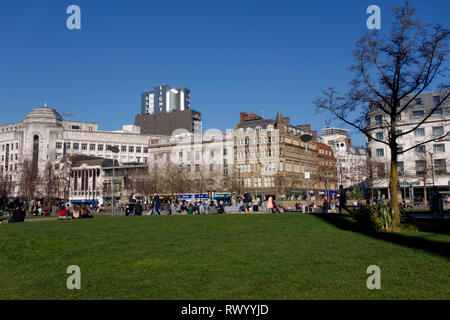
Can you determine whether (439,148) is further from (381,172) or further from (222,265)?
(222,265)

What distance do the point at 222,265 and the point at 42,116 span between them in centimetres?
16072

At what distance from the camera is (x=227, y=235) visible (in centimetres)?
1722

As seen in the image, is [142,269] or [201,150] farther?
[201,150]

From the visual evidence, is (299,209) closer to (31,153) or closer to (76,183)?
(76,183)

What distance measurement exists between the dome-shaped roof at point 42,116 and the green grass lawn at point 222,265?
493 feet

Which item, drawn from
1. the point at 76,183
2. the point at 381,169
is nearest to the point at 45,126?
the point at 76,183

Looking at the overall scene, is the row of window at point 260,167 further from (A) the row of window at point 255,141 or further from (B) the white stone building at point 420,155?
(B) the white stone building at point 420,155

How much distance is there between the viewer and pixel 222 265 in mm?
10656

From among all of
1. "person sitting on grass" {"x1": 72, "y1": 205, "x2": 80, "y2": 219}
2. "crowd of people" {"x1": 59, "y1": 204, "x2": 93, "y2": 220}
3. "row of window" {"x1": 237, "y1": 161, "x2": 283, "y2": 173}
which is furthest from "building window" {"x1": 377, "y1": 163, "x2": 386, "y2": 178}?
"person sitting on grass" {"x1": 72, "y1": 205, "x2": 80, "y2": 219}

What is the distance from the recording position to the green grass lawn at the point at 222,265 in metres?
8.22

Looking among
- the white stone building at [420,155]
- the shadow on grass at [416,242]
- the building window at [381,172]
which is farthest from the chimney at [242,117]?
the shadow on grass at [416,242]

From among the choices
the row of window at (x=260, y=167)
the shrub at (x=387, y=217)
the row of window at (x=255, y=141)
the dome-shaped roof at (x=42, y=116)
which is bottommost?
the shrub at (x=387, y=217)
